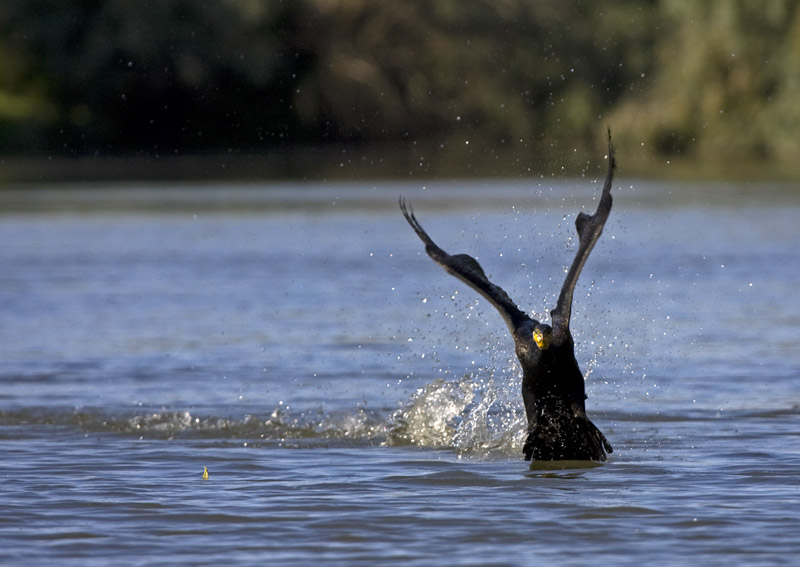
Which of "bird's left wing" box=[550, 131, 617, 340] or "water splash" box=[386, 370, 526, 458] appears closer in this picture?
"bird's left wing" box=[550, 131, 617, 340]

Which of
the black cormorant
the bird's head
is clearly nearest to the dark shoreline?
the black cormorant

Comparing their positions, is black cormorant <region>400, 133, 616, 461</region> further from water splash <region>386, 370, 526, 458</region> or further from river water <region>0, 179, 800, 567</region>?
water splash <region>386, 370, 526, 458</region>

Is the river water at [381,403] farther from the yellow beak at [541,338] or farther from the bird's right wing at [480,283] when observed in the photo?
the bird's right wing at [480,283]

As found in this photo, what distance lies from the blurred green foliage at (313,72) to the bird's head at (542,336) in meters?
36.4

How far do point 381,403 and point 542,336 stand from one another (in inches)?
136

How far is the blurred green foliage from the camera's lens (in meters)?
49.5

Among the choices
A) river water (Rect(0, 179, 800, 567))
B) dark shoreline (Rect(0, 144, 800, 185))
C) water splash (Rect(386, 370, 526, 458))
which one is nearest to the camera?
river water (Rect(0, 179, 800, 567))

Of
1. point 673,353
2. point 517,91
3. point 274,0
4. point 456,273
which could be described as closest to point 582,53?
point 517,91

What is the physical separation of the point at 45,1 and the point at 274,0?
7.48 m

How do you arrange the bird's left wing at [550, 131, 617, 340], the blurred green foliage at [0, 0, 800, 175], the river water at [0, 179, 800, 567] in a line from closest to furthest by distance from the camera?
the river water at [0, 179, 800, 567] → the bird's left wing at [550, 131, 617, 340] → the blurred green foliage at [0, 0, 800, 175]

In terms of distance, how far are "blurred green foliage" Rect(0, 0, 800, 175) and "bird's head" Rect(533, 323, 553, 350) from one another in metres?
36.4

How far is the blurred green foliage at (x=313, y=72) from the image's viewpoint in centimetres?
4950

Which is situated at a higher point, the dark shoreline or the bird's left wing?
the dark shoreline

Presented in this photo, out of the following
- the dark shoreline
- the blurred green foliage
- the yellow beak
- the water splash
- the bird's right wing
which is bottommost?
the water splash
